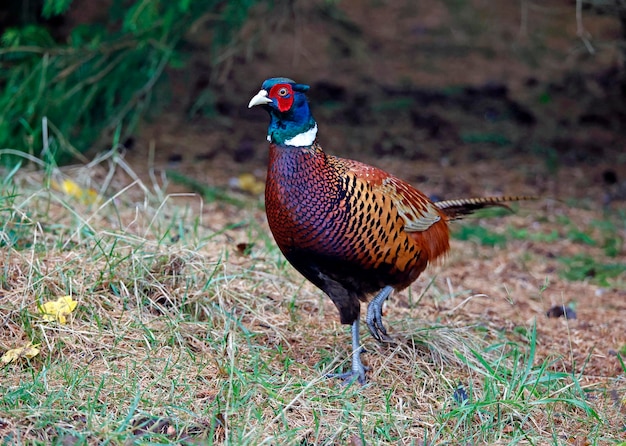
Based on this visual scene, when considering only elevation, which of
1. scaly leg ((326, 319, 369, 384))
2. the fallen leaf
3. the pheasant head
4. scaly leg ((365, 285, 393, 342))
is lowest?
the fallen leaf

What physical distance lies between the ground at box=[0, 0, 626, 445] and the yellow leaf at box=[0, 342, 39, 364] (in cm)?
4

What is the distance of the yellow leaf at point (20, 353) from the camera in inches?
118

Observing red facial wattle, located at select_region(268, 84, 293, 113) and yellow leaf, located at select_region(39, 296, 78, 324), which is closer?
red facial wattle, located at select_region(268, 84, 293, 113)

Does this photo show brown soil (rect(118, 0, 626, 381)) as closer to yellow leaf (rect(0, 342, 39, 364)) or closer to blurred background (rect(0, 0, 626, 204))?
blurred background (rect(0, 0, 626, 204))

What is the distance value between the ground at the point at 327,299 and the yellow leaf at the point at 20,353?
0.04 metres

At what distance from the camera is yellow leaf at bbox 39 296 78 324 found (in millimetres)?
3256

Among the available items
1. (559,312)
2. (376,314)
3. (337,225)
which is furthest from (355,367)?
(559,312)

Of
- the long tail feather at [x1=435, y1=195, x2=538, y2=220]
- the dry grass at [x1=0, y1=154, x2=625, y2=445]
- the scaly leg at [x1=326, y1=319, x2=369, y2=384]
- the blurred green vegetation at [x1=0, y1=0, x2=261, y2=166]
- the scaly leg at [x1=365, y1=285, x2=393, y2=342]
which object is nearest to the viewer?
the dry grass at [x1=0, y1=154, x2=625, y2=445]

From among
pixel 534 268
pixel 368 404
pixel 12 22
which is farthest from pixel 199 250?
pixel 12 22

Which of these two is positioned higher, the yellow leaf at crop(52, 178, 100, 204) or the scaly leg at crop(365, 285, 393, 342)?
the scaly leg at crop(365, 285, 393, 342)

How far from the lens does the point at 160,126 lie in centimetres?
739

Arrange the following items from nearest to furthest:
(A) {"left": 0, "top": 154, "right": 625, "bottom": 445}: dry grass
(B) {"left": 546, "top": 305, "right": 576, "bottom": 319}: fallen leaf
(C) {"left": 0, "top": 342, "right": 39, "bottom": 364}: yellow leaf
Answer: (A) {"left": 0, "top": 154, "right": 625, "bottom": 445}: dry grass → (C) {"left": 0, "top": 342, "right": 39, "bottom": 364}: yellow leaf → (B) {"left": 546, "top": 305, "right": 576, "bottom": 319}: fallen leaf

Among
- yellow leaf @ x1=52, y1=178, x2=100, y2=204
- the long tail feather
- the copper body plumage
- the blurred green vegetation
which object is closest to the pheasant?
the copper body plumage

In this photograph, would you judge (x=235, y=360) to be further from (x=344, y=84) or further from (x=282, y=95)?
(x=344, y=84)
